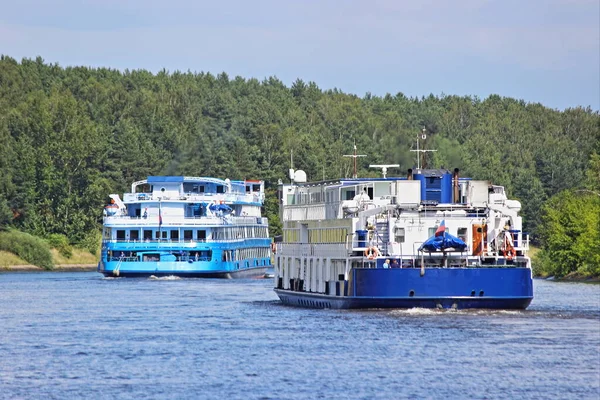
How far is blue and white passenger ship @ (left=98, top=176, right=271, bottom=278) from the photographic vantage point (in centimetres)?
12094

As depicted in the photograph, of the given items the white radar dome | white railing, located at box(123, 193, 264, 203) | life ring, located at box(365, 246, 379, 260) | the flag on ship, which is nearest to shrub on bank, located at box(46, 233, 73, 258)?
white railing, located at box(123, 193, 264, 203)

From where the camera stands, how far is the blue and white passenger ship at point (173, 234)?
397 feet

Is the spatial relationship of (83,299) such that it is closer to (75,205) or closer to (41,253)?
(41,253)

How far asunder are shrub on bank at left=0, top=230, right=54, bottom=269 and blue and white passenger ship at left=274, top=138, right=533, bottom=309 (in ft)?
268

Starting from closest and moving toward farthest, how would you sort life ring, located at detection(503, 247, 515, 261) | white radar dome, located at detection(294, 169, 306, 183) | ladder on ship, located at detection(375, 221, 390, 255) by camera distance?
life ring, located at detection(503, 247, 515, 261) → ladder on ship, located at detection(375, 221, 390, 255) → white radar dome, located at detection(294, 169, 306, 183)

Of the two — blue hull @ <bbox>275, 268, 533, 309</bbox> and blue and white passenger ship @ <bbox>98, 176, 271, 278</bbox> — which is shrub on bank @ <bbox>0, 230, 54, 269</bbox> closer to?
blue and white passenger ship @ <bbox>98, 176, 271, 278</bbox>

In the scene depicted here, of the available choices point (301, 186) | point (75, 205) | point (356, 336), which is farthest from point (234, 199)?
point (356, 336)

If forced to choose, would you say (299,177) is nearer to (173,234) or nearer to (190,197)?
(173,234)

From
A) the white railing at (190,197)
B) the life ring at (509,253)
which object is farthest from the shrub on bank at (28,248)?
the life ring at (509,253)

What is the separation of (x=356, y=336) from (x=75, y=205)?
120m

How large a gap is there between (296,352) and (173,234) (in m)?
72.8

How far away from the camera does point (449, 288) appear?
6316 cm

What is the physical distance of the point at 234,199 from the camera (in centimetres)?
13588

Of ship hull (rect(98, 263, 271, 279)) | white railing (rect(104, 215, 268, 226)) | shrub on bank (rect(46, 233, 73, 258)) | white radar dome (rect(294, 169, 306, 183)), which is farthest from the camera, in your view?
shrub on bank (rect(46, 233, 73, 258))
